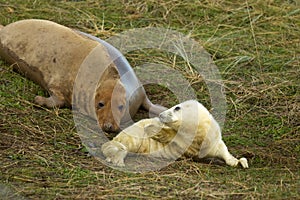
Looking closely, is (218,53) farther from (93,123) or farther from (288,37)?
(93,123)

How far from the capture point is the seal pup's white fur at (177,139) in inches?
168

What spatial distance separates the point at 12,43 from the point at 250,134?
6.99ft

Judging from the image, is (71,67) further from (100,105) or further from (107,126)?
(107,126)

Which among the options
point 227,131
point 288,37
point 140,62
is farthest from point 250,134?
point 288,37

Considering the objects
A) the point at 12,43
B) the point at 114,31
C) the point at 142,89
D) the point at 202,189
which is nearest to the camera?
the point at 202,189

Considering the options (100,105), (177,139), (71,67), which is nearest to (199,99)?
(100,105)

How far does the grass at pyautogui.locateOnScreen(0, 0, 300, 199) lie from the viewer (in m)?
3.92

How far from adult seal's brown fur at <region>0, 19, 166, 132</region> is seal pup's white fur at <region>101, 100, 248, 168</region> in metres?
0.52

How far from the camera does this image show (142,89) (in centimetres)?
547

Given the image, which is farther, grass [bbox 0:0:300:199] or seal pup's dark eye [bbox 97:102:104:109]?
seal pup's dark eye [bbox 97:102:104:109]

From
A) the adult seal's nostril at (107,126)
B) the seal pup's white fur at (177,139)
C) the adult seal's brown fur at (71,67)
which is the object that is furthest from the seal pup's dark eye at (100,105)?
the seal pup's white fur at (177,139)

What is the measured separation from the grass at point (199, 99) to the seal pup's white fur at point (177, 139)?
0.30 feet

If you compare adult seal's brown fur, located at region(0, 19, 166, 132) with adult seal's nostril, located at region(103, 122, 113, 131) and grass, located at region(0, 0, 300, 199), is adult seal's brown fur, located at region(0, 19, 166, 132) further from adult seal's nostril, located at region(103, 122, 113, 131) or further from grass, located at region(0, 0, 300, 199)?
grass, located at region(0, 0, 300, 199)

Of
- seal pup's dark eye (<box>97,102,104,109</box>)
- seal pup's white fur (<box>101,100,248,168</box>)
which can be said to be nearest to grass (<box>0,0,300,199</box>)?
seal pup's white fur (<box>101,100,248,168</box>)
